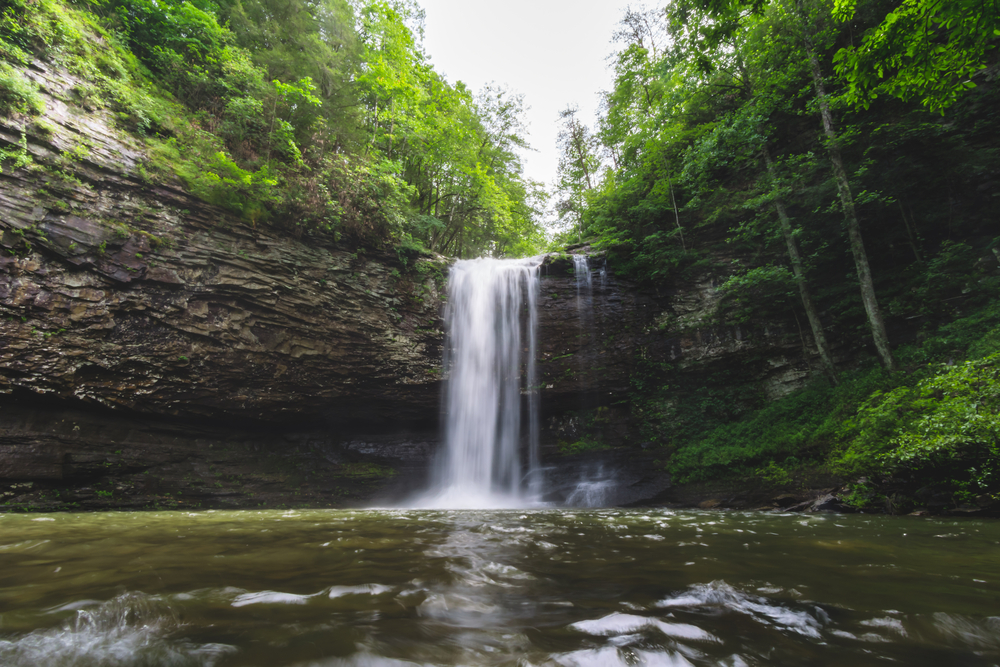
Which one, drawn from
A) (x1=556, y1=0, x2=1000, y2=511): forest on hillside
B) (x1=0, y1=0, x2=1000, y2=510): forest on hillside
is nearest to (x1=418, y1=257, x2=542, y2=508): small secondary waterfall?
(x1=0, y1=0, x2=1000, y2=510): forest on hillside

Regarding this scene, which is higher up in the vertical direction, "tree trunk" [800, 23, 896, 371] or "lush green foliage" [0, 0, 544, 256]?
"lush green foliage" [0, 0, 544, 256]

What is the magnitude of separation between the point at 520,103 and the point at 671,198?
10.2 meters

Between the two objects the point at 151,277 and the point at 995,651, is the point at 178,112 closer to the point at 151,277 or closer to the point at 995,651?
the point at 151,277

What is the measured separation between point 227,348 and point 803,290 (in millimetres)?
14718

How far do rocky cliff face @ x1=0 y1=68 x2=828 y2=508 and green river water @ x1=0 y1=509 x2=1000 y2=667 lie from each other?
21.5 feet

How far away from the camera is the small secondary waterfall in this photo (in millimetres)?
12000

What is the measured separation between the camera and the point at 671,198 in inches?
511

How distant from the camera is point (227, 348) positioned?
30.7ft

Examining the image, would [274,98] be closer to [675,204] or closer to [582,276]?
[582,276]

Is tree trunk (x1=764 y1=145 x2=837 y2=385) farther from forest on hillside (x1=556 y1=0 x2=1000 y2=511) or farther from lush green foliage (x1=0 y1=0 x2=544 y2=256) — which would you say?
lush green foliage (x1=0 y1=0 x2=544 y2=256)

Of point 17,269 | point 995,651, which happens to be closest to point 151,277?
point 17,269

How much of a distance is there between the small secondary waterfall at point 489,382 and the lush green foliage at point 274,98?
2.80 m

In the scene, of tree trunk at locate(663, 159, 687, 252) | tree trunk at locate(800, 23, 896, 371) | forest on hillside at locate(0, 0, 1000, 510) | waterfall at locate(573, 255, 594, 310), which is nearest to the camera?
forest on hillside at locate(0, 0, 1000, 510)

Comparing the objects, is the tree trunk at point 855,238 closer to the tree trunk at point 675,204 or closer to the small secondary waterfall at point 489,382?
the tree trunk at point 675,204
